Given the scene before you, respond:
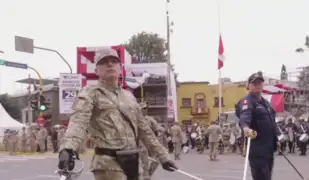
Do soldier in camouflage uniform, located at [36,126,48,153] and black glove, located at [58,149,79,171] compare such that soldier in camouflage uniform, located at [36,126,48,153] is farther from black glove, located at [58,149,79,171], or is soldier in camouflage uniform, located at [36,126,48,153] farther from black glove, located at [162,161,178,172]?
black glove, located at [58,149,79,171]

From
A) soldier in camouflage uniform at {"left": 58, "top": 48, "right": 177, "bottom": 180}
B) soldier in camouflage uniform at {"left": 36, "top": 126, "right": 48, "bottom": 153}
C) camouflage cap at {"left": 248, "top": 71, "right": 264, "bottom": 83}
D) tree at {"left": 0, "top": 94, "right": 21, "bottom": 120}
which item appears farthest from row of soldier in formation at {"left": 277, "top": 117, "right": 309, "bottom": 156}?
tree at {"left": 0, "top": 94, "right": 21, "bottom": 120}

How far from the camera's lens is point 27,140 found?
29.7 meters

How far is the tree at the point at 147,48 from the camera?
64.6 m

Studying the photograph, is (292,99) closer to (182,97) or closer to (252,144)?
(182,97)

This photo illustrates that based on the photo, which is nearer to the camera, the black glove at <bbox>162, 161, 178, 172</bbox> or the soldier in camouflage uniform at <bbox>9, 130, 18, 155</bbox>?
the black glove at <bbox>162, 161, 178, 172</bbox>

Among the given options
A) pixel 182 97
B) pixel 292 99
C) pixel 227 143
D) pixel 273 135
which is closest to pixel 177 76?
pixel 182 97

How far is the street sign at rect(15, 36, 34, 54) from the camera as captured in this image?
964 inches

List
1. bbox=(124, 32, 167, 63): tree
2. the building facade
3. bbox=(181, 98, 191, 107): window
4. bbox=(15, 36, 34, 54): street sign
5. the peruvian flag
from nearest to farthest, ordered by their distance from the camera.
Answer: bbox=(15, 36, 34, 54): street sign < the peruvian flag < the building facade < bbox=(181, 98, 191, 107): window < bbox=(124, 32, 167, 63): tree

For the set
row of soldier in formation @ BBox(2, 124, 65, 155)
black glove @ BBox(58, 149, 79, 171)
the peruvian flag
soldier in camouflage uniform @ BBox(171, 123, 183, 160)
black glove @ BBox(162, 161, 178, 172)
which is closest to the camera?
black glove @ BBox(58, 149, 79, 171)

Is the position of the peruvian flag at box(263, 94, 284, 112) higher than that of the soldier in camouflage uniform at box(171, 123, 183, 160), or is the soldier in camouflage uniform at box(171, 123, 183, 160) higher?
the peruvian flag at box(263, 94, 284, 112)

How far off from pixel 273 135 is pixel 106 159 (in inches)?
110

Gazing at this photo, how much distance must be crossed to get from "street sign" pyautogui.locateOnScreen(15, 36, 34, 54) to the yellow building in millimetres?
33945

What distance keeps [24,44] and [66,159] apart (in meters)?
22.0

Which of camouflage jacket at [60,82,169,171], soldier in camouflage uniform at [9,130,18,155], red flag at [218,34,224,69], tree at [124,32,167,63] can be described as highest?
tree at [124,32,167,63]
